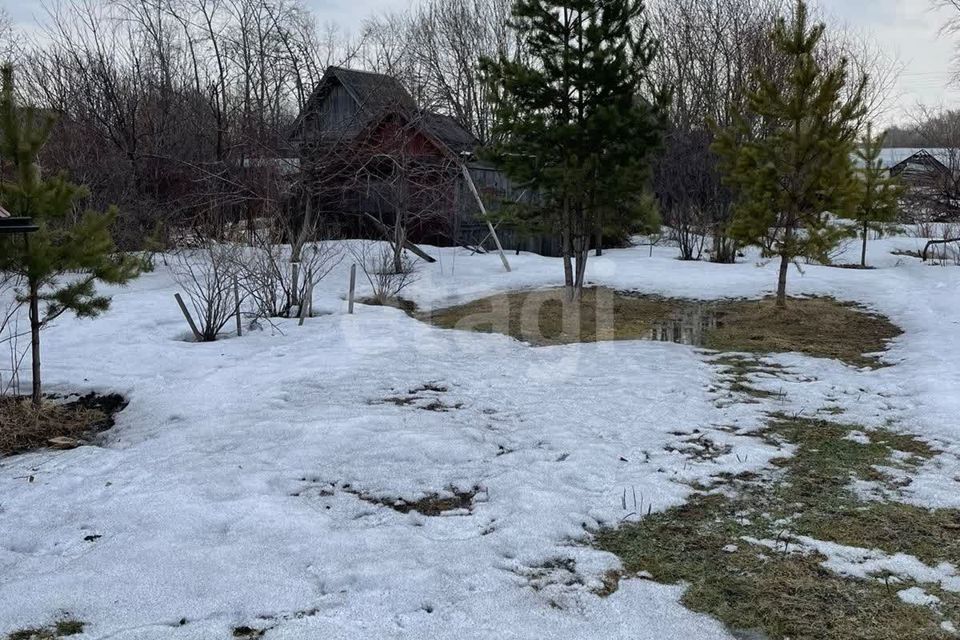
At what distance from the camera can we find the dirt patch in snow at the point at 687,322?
9.05 m

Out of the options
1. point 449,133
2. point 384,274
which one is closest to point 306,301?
point 384,274

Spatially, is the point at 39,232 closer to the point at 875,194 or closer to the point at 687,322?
the point at 687,322

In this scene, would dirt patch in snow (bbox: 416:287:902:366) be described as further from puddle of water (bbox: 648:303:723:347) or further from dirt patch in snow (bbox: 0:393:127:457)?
dirt patch in snow (bbox: 0:393:127:457)

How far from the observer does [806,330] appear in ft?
32.3

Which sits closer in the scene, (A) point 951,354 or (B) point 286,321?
(A) point 951,354

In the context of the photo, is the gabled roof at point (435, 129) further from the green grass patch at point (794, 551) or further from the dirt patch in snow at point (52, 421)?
the green grass patch at point (794, 551)

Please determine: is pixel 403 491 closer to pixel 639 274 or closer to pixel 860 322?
pixel 860 322

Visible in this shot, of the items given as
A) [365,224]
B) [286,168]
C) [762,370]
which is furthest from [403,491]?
[365,224]

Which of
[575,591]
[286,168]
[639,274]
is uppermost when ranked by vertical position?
[286,168]

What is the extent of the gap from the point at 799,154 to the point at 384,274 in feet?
22.1

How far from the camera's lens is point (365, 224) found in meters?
19.4

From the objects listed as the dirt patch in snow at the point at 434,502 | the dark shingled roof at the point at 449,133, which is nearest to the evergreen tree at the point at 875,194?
the dark shingled roof at the point at 449,133

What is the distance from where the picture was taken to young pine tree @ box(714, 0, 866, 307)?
9977 mm

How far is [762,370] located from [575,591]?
17.0 ft
